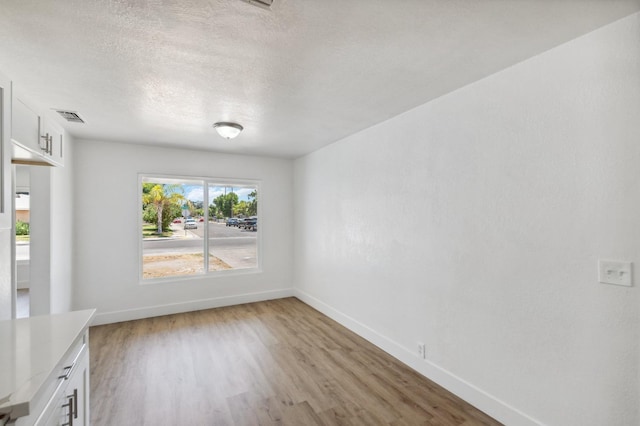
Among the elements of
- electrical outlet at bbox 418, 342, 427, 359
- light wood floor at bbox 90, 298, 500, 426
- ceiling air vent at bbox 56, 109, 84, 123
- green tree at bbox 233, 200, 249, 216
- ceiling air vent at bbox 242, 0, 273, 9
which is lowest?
light wood floor at bbox 90, 298, 500, 426

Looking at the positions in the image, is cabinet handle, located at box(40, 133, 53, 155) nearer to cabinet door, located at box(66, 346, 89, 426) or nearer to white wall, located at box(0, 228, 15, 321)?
white wall, located at box(0, 228, 15, 321)

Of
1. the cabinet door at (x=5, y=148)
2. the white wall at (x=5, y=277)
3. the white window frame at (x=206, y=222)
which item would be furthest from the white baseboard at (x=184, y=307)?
the cabinet door at (x=5, y=148)

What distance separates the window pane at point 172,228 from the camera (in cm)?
440

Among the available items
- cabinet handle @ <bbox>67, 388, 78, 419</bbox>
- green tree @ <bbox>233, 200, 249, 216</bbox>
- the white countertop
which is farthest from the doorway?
cabinet handle @ <bbox>67, 388, 78, 419</bbox>

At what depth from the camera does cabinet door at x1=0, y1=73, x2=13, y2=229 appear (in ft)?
4.94

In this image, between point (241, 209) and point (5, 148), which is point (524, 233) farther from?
point (241, 209)

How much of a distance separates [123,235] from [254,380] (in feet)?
9.54

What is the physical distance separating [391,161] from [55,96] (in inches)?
123

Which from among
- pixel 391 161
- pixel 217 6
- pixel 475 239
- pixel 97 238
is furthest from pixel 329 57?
pixel 97 238

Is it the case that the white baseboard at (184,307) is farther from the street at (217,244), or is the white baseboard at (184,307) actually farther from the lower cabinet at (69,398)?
the lower cabinet at (69,398)

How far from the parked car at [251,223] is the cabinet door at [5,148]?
11.7 ft

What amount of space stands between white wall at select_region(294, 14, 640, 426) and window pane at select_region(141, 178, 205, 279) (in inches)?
118

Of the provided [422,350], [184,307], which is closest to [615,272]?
[422,350]

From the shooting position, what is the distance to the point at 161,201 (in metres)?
4.50
